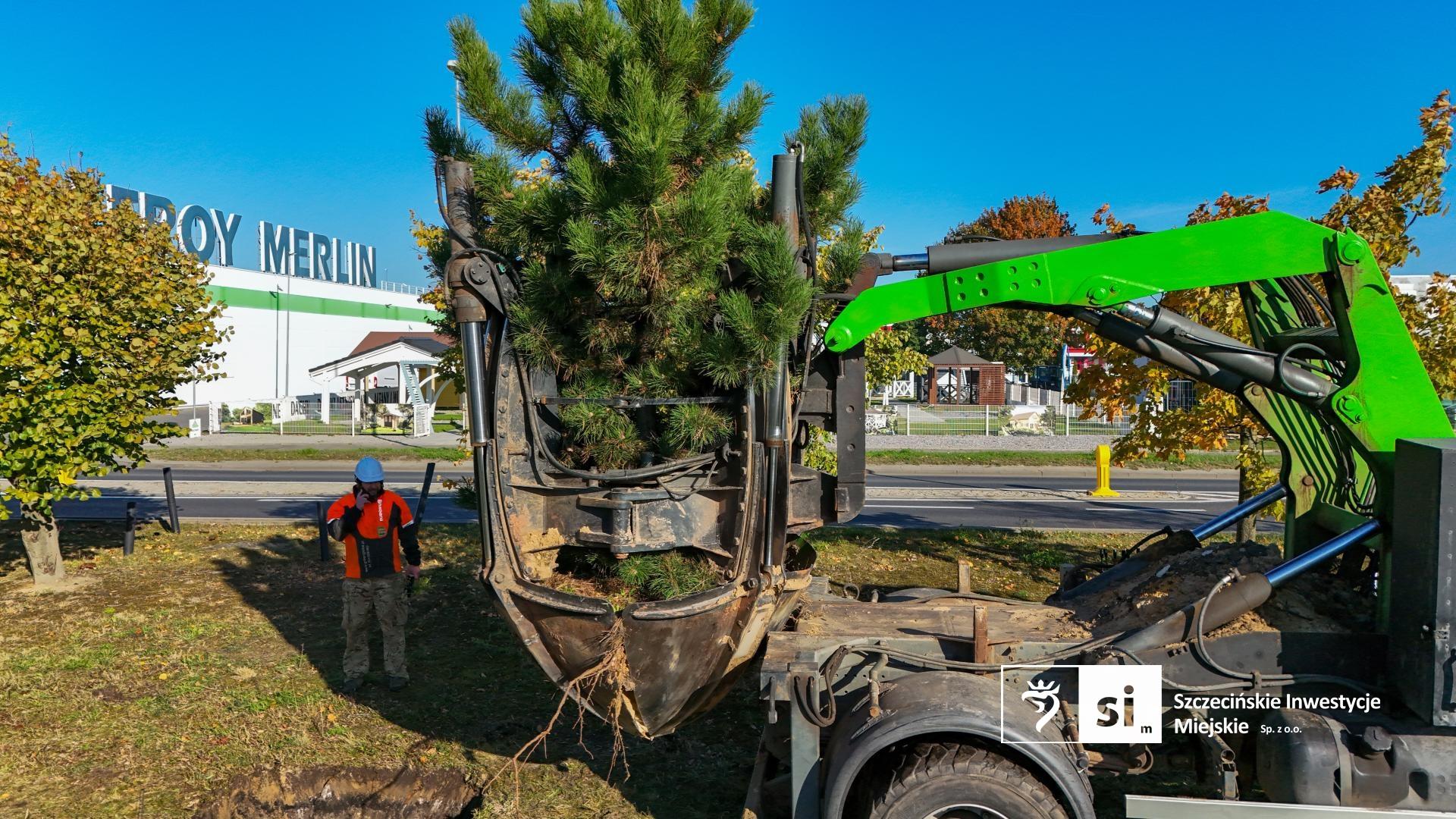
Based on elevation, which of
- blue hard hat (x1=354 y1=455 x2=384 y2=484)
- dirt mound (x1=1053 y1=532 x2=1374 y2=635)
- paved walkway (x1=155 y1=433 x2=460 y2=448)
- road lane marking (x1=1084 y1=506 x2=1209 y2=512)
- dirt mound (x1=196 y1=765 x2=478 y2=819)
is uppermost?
blue hard hat (x1=354 y1=455 x2=384 y2=484)

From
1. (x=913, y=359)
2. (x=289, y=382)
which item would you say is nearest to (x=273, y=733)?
(x=913, y=359)

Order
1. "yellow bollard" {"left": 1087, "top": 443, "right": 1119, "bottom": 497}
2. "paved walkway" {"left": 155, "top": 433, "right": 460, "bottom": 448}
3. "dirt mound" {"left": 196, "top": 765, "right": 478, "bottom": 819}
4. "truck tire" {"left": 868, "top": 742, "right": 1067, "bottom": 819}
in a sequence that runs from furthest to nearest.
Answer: "paved walkway" {"left": 155, "top": 433, "right": 460, "bottom": 448}, "yellow bollard" {"left": 1087, "top": 443, "right": 1119, "bottom": 497}, "dirt mound" {"left": 196, "top": 765, "right": 478, "bottom": 819}, "truck tire" {"left": 868, "top": 742, "right": 1067, "bottom": 819}

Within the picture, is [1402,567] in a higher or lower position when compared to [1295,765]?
higher

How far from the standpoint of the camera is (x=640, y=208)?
13.9ft

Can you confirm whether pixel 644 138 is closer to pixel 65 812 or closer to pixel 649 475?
pixel 649 475

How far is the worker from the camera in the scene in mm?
6617

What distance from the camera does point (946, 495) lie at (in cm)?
1706

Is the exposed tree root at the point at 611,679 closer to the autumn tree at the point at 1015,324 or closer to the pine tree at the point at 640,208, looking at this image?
the pine tree at the point at 640,208

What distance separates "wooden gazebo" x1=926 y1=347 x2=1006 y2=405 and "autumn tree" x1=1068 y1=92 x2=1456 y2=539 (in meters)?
30.2

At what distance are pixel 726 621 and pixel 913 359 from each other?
9705 mm

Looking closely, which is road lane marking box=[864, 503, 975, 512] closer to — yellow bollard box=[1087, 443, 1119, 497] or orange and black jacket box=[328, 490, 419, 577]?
yellow bollard box=[1087, 443, 1119, 497]

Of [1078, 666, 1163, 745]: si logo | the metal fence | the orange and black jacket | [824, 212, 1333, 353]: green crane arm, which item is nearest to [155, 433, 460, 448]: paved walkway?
the metal fence

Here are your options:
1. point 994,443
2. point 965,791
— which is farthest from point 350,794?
point 994,443

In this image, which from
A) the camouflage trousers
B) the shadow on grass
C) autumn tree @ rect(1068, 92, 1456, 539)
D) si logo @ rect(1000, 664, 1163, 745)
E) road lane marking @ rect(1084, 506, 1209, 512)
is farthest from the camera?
road lane marking @ rect(1084, 506, 1209, 512)
